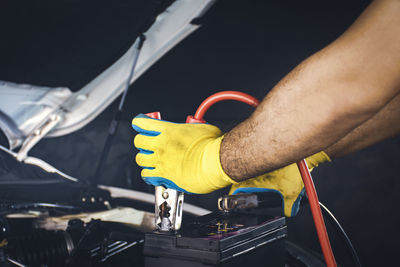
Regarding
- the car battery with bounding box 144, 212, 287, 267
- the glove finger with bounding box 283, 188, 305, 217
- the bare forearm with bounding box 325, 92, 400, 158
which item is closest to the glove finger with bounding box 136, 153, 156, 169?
the car battery with bounding box 144, 212, 287, 267

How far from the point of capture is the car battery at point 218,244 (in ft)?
2.36

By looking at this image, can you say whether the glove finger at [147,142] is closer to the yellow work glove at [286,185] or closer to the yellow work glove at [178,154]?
the yellow work glove at [178,154]

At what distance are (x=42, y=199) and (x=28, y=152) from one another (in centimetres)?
38

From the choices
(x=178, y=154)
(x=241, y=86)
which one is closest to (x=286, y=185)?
(x=178, y=154)

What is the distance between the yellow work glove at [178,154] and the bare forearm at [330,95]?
118mm

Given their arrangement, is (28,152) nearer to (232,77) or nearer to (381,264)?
(232,77)

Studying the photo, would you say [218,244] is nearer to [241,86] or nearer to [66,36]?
[66,36]

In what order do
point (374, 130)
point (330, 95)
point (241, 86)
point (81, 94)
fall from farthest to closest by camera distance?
point (241, 86) → point (81, 94) → point (374, 130) → point (330, 95)

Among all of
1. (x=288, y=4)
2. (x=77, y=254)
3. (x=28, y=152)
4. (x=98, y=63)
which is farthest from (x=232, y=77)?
(x=77, y=254)

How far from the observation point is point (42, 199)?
1252 mm

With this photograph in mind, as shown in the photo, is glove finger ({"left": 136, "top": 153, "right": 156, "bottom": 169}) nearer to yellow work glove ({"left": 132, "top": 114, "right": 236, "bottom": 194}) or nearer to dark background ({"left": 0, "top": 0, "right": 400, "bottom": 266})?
yellow work glove ({"left": 132, "top": 114, "right": 236, "bottom": 194})

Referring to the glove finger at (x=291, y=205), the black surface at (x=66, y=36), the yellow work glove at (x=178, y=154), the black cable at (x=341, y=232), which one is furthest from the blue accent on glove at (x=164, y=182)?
the black surface at (x=66, y=36)

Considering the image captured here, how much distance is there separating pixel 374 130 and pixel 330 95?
474 millimetres

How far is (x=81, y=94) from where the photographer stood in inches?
60.2
